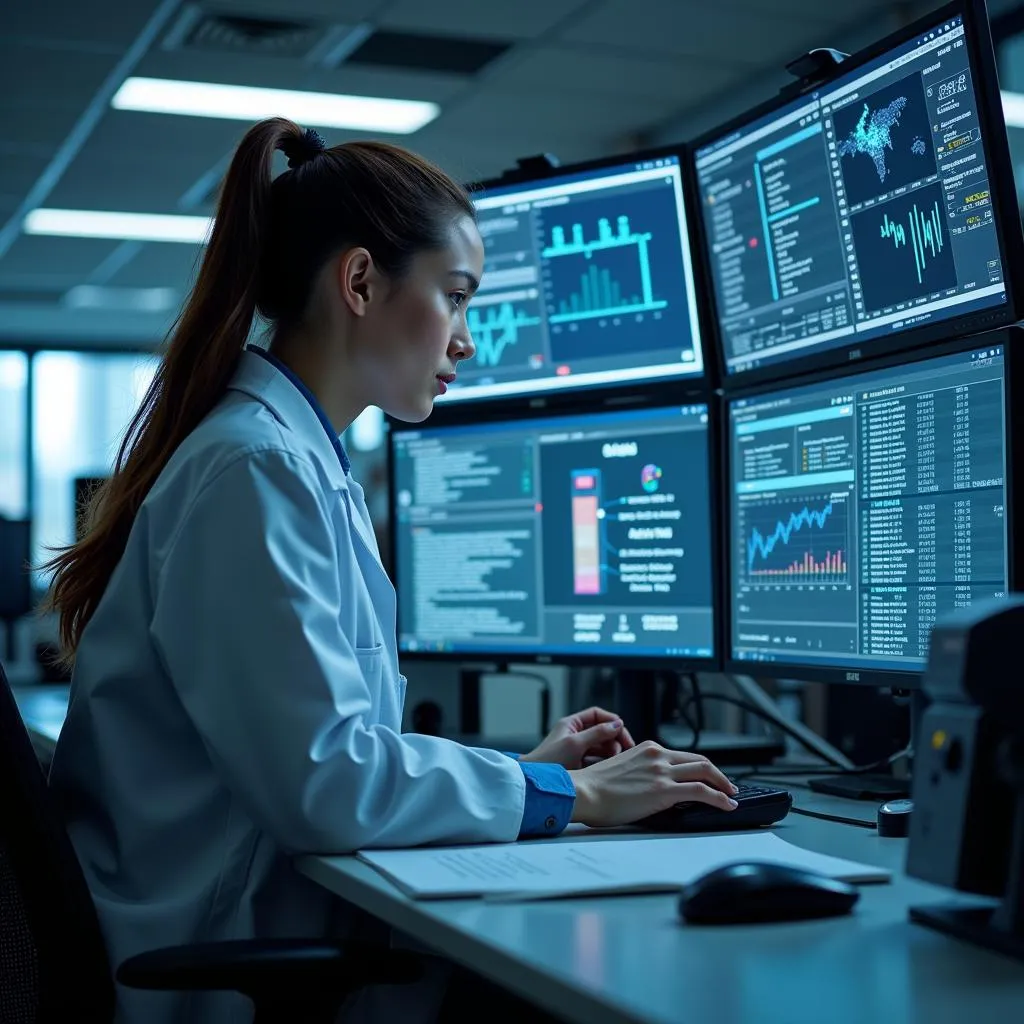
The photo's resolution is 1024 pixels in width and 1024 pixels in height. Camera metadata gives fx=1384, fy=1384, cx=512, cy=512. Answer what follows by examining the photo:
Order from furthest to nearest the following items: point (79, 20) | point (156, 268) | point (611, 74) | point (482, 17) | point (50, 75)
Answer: point (156, 268)
point (611, 74)
point (50, 75)
point (482, 17)
point (79, 20)

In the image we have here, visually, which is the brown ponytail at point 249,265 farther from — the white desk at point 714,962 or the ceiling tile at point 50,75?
the ceiling tile at point 50,75

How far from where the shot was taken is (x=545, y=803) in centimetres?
117

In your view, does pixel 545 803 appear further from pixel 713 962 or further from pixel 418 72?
pixel 418 72

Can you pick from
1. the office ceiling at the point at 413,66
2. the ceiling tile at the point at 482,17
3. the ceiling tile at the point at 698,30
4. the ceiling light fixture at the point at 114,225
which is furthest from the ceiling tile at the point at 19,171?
the ceiling tile at the point at 698,30

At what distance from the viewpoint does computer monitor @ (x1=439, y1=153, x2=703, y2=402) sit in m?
1.82

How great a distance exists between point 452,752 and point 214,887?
220mm

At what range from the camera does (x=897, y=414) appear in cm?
146

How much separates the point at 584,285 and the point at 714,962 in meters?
1.28

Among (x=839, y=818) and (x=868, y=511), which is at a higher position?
(x=868, y=511)

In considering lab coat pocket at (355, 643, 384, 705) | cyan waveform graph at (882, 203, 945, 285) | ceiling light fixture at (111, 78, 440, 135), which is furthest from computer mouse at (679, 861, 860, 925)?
ceiling light fixture at (111, 78, 440, 135)

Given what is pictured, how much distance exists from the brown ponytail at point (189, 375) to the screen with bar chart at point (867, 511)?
0.66 m

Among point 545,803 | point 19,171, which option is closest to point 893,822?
point 545,803

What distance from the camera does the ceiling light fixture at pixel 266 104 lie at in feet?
17.1

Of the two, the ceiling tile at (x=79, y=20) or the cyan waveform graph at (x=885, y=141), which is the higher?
the ceiling tile at (x=79, y=20)
